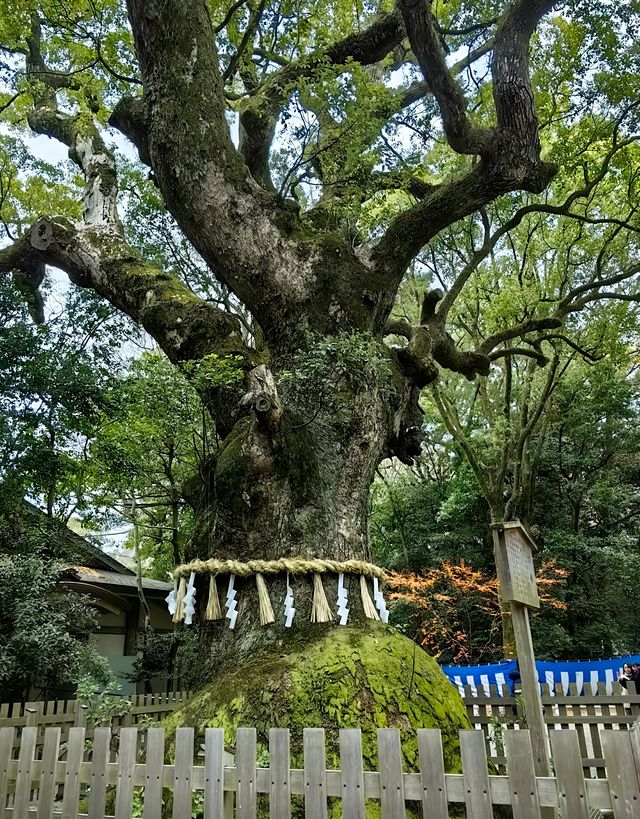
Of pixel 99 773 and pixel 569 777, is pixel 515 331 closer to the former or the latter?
pixel 569 777

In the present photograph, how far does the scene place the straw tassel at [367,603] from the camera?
3.93 metres

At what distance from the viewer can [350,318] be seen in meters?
4.83

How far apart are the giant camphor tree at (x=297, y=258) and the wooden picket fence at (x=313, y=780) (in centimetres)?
88

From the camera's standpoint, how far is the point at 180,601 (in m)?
3.93

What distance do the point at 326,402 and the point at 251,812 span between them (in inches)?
111

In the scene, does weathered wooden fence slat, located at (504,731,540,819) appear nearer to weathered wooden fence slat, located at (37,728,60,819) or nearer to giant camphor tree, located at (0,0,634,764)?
giant camphor tree, located at (0,0,634,764)

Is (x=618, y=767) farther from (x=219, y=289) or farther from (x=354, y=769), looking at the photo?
(x=219, y=289)

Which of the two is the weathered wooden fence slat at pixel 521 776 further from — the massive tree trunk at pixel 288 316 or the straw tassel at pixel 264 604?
the straw tassel at pixel 264 604

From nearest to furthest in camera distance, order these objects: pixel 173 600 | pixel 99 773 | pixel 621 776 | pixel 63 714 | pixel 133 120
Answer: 1. pixel 621 776
2. pixel 99 773
3. pixel 173 600
4. pixel 133 120
5. pixel 63 714

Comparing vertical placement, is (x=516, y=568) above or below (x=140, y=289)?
below

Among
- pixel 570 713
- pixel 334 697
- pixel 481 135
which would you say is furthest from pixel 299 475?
pixel 570 713

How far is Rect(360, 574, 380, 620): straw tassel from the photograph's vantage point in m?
3.93

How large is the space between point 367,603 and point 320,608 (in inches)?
17.1

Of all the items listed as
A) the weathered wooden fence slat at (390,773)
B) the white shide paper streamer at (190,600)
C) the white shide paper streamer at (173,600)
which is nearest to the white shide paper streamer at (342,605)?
the white shide paper streamer at (190,600)
